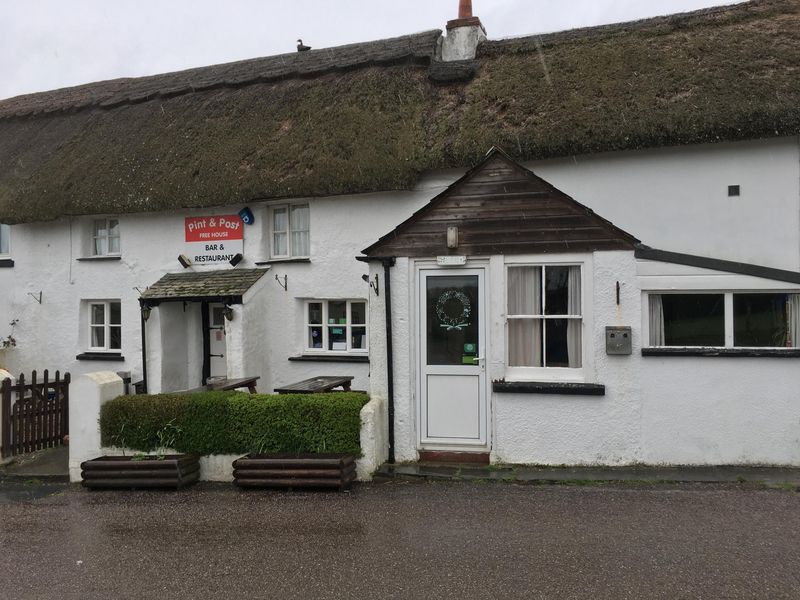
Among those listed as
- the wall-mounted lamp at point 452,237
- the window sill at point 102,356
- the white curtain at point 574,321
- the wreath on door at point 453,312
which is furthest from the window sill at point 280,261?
the white curtain at point 574,321

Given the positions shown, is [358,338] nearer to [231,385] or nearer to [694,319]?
[231,385]

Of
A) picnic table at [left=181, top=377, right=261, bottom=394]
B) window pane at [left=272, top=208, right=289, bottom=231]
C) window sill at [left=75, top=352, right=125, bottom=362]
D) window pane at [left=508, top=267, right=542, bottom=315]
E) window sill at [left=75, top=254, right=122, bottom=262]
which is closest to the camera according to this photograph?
window pane at [left=508, top=267, right=542, bottom=315]

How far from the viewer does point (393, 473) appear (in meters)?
7.73

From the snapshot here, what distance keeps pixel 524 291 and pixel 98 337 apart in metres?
9.50

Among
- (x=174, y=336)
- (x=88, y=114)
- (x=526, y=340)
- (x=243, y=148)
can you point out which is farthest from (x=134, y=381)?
(x=526, y=340)

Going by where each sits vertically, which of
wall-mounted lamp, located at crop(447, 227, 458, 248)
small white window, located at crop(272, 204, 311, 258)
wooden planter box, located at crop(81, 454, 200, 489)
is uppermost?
small white window, located at crop(272, 204, 311, 258)

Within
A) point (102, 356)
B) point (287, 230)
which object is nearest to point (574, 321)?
point (287, 230)

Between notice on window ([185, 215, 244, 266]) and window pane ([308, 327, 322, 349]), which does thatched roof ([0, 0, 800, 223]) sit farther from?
window pane ([308, 327, 322, 349])

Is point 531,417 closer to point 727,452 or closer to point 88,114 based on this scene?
point 727,452

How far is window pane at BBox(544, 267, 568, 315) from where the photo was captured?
26.0 feet

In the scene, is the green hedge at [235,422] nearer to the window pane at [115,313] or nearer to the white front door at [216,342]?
the white front door at [216,342]

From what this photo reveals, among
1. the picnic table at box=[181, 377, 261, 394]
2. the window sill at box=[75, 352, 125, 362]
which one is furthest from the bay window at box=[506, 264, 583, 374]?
the window sill at box=[75, 352, 125, 362]

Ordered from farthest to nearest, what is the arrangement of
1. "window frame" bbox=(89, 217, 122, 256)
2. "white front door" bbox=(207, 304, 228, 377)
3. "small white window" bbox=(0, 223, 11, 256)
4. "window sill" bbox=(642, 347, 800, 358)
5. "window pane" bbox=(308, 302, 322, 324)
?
"small white window" bbox=(0, 223, 11, 256), "window frame" bbox=(89, 217, 122, 256), "white front door" bbox=(207, 304, 228, 377), "window pane" bbox=(308, 302, 322, 324), "window sill" bbox=(642, 347, 800, 358)

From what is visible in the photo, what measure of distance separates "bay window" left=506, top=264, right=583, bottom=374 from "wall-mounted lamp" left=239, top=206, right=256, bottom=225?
5656 mm
